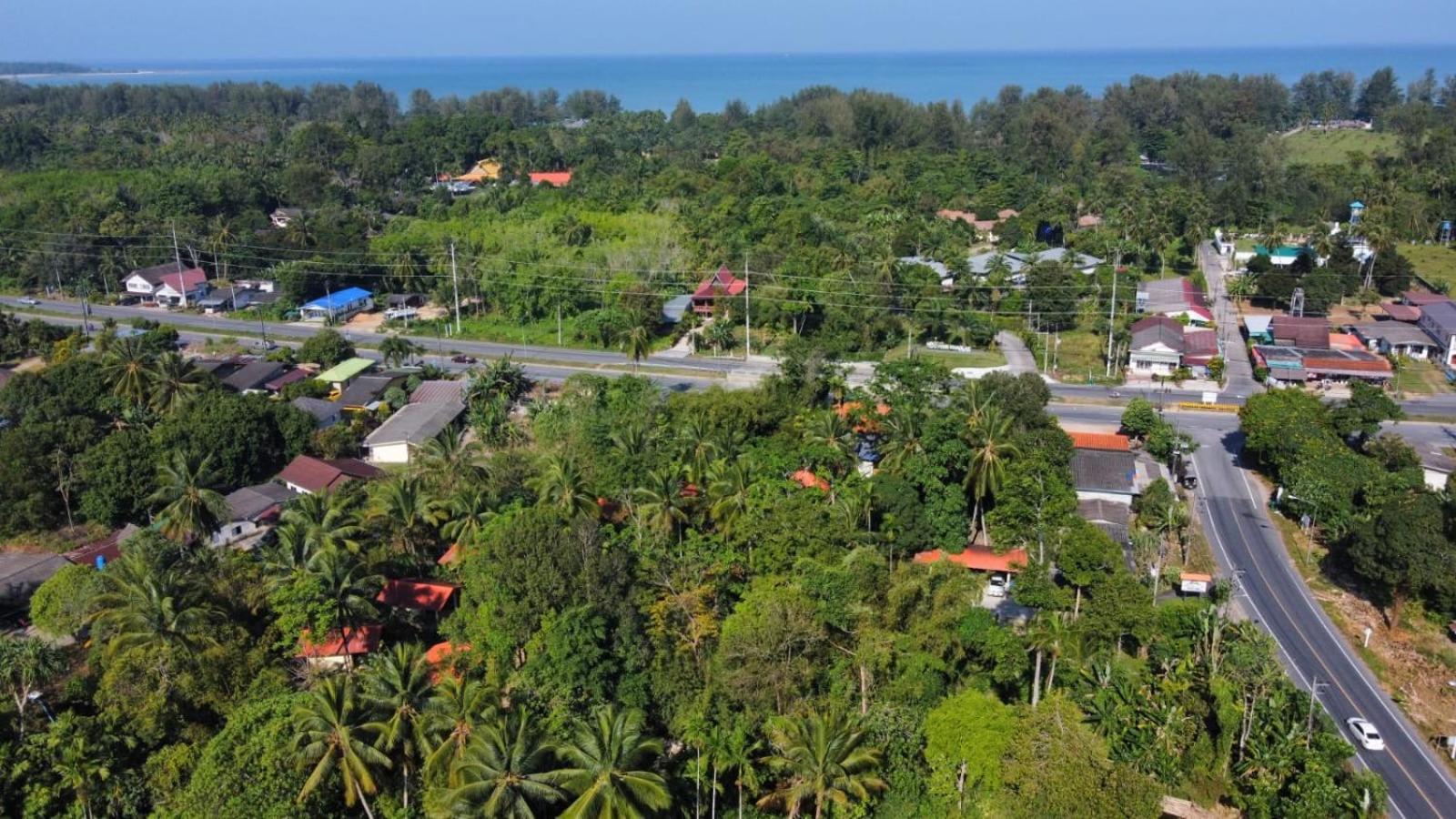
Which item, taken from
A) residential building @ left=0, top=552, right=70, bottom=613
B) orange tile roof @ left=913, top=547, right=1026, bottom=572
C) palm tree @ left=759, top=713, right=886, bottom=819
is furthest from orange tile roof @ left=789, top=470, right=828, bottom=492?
residential building @ left=0, top=552, right=70, bottom=613

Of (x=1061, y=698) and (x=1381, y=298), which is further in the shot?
(x=1381, y=298)

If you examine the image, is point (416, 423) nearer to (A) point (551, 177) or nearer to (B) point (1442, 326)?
(B) point (1442, 326)

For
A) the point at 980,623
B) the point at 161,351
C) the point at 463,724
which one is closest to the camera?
the point at 463,724

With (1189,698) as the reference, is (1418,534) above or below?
above

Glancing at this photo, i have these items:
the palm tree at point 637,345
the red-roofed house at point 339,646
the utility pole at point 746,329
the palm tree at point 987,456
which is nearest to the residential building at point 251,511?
the red-roofed house at point 339,646

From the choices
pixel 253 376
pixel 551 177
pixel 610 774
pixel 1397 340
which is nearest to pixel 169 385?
pixel 253 376

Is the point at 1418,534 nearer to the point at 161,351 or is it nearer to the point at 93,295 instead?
the point at 161,351

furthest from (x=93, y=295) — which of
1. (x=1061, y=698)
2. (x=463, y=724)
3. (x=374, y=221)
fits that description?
(x=1061, y=698)

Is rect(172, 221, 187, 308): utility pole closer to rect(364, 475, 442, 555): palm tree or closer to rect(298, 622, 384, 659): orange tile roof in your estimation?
rect(364, 475, 442, 555): palm tree

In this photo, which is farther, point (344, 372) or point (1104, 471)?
point (344, 372)
